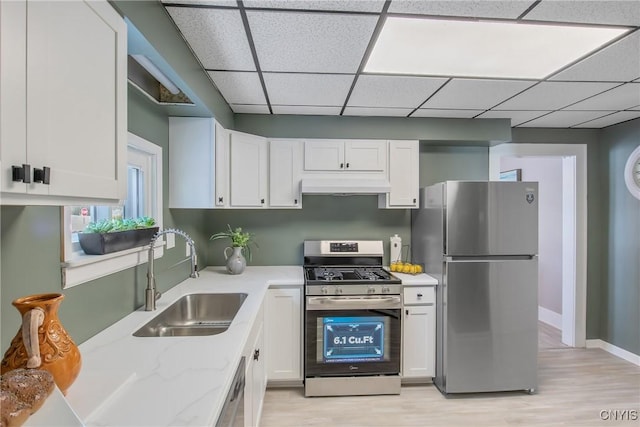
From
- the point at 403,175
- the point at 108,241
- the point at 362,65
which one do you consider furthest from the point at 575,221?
the point at 108,241

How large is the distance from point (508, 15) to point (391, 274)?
1.93 metres

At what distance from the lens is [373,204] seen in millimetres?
3191

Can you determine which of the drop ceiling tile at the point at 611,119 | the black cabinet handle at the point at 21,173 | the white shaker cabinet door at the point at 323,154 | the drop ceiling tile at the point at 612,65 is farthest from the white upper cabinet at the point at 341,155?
the black cabinet handle at the point at 21,173

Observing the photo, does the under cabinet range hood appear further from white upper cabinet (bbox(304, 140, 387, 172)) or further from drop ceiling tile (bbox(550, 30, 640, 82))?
drop ceiling tile (bbox(550, 30, 640, 82))

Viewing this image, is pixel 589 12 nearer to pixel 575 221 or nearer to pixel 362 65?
pixel 362 65

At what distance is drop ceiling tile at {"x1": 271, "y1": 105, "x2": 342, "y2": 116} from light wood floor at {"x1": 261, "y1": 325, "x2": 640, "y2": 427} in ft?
7.70

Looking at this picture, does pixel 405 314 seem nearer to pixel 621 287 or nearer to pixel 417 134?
pixel 417 134

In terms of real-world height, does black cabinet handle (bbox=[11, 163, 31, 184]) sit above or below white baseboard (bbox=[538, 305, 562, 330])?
above

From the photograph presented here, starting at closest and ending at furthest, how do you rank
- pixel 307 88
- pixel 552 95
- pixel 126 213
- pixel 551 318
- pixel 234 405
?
pixel 234 405 < pixel 126 213 < pixel 307 88 < pixel 552 95 < pixel 551 318

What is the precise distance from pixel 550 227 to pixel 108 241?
190 inches

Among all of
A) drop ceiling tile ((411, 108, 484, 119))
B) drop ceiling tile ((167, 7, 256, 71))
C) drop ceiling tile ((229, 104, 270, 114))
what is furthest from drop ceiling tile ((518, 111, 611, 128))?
drop ceiling tile ((167, 7, 256, 71))

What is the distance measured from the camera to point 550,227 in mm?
4199

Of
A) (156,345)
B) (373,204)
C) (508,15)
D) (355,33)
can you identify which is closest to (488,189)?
(373,204)

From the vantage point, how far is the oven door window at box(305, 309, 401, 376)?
2.49m
